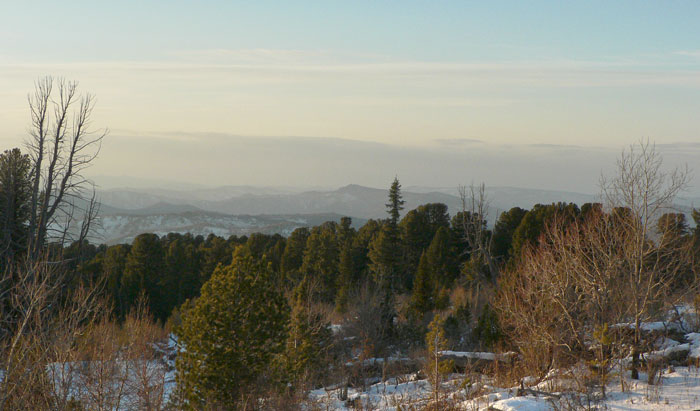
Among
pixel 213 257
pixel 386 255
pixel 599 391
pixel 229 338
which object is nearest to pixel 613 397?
pixel 599 391

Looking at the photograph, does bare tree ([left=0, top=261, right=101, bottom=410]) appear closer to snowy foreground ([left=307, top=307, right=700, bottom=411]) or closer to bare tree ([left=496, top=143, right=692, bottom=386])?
snowy foreground ([left=307, top=307, right=700, bottom=411])

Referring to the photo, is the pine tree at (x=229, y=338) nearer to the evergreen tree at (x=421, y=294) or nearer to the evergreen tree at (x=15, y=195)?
the evergreen tree at (x=15, y=195)

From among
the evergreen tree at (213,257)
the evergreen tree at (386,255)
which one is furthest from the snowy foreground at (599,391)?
the evergreen tree at (213,257)

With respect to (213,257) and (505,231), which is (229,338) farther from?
(505,231)

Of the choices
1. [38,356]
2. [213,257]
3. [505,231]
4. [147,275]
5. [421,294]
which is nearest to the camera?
[38,356]

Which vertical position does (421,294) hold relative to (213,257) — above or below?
below

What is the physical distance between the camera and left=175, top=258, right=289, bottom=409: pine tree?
45.0ft

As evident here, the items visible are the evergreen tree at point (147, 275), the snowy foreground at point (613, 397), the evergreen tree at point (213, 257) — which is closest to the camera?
the snowy foreground at point (613, 397)

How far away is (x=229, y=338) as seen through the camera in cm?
1395

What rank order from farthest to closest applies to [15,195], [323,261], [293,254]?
1. [293,254]
2. [323,261]
3. [15,195]

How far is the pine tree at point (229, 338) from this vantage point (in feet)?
45.0

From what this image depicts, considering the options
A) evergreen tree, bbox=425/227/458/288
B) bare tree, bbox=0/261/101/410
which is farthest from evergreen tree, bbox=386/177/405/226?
bare tree, bbox=0/261/101/410

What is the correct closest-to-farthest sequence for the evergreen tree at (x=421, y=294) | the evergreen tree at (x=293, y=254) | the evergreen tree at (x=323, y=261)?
the evergreen tree at (x=421, y=294) < the evergreen tree at (x=323, y=261) < the evergreen tree at (x=293, y=254)

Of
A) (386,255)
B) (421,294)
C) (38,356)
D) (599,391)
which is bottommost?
(421,294)
